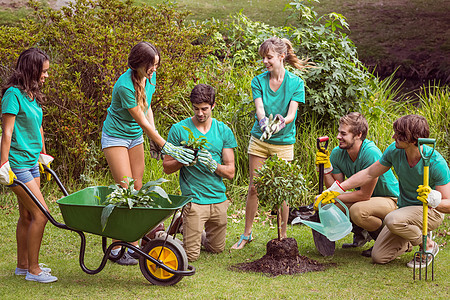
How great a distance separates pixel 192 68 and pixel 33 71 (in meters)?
3.50

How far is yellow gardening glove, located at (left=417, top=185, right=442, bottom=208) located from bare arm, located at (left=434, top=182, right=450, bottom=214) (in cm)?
13

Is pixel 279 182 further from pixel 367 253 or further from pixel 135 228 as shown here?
pixel 135 228

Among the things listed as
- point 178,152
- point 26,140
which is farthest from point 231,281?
point 26,140

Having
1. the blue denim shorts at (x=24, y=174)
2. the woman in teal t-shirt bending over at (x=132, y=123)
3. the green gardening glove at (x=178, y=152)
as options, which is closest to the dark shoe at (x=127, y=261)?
the woman in teal t-shirt bending over at (x=132, y=123)

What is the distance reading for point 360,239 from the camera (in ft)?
14.7

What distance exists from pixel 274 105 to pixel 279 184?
32.4 inches

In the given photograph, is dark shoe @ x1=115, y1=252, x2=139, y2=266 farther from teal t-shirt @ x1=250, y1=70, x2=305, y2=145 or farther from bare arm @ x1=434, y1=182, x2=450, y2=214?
bare arm @ x1=434, y1=182, x2=450, y2=214

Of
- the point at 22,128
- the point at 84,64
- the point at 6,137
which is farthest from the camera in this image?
the point at 84,64

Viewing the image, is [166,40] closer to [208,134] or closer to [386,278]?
[208,134]

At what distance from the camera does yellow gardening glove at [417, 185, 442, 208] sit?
3615 millimetres

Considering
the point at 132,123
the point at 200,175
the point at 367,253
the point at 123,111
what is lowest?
the point at 367,253

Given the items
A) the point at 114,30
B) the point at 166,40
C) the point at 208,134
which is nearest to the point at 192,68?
the point at 166,40

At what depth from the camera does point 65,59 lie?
252 inches

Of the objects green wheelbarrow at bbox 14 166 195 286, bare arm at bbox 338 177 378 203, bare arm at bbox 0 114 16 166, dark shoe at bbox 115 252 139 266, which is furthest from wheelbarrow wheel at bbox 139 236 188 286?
bare arm at bbox 338 177 378 203
